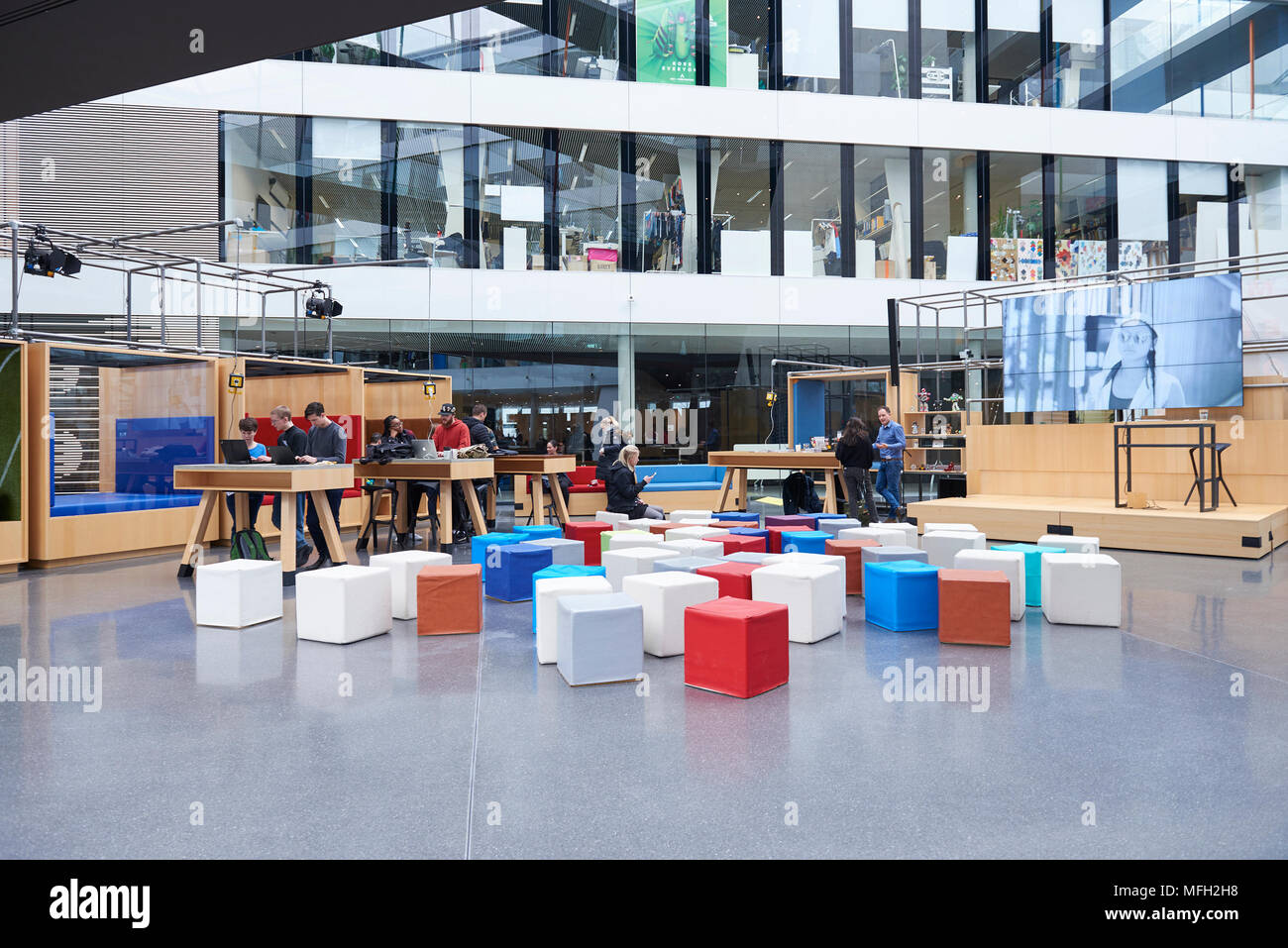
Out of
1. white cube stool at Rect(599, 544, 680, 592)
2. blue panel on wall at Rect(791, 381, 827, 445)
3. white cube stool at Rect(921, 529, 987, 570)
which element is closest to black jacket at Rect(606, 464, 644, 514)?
white cube stool at Rect(599, 544, 680, 592)

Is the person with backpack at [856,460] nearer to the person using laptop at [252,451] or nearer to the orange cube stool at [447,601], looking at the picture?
the orange cube stool at [447,601]

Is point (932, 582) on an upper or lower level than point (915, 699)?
upper

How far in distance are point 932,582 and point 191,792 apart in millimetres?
4401

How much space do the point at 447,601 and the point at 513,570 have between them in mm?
1220

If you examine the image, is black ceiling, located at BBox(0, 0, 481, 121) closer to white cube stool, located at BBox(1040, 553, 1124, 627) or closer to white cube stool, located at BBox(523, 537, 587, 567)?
white cube stool, located at BBox(523, 537, 587, 567)

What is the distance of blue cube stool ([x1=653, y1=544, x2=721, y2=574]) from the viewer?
605 cm

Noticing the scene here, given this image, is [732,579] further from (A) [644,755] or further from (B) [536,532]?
(B) [536,532]

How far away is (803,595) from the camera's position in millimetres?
5316

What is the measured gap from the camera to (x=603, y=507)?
1373cm

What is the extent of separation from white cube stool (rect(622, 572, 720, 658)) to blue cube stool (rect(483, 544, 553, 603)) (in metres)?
1.82

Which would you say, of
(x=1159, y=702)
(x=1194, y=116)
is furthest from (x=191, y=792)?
(x=1194, y=116)

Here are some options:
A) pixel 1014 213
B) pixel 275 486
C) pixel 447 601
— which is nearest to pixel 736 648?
pixel 447 601

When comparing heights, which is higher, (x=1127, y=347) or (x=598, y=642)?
(x=1127, y=347)
